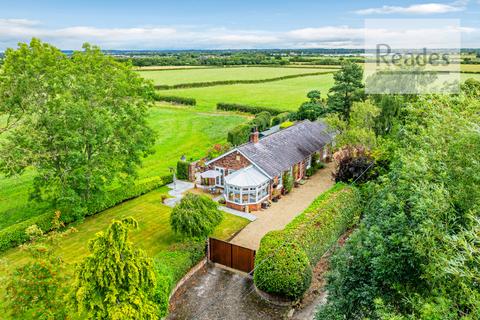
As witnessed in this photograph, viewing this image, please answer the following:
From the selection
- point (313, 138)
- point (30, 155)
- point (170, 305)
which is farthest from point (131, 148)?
point (313, 138)

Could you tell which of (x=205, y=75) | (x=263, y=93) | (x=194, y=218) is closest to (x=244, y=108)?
(x=263, y=93)

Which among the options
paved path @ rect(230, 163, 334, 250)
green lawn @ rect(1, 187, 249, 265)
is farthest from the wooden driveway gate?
green lawn @ rect(1, 187, 249, 265)

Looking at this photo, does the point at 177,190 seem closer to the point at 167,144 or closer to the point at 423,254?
the point at 167,144

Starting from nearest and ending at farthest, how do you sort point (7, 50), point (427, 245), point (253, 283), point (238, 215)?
point (427, 245), point (253, 283), point (7, 50), point (238, 215)

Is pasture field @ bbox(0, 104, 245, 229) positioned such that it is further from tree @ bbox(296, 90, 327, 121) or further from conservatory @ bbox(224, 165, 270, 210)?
tree @ bbox(296, 90, 327, 121)

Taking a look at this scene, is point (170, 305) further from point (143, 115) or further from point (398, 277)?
point (143, 115)
